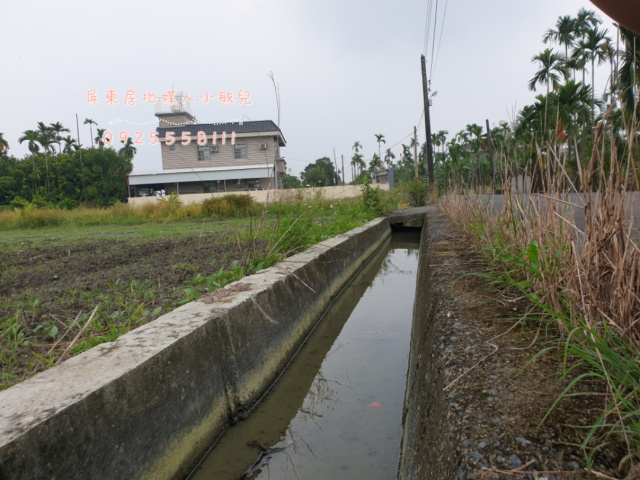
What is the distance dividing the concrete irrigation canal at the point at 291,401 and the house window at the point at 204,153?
92.0 ft

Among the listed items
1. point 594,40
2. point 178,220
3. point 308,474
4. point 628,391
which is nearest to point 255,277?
point 308,474

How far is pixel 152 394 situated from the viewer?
158 centimetres

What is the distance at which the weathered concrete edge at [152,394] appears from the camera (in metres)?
1.18

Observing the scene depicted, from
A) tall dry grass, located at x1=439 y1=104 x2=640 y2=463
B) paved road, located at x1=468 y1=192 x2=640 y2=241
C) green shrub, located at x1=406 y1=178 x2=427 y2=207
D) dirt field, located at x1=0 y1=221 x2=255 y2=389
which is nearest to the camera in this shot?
tall dry grass, located at x1=439 y1=104 x2=640 y2=463

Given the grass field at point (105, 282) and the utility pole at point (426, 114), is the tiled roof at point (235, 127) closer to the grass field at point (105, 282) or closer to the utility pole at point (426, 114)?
the utility pole at point (426, 114)

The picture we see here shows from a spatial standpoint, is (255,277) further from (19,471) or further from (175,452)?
(19,471)

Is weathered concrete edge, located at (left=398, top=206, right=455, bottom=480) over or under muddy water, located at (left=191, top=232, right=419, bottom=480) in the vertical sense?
over

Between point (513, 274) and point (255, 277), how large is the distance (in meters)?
1.72

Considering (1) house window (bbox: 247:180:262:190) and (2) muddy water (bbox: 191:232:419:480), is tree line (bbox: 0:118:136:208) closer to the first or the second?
(1) house window (bbox: 247:180:262:190)

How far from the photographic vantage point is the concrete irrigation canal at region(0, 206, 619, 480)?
1073 mm

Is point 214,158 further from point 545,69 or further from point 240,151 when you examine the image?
point 545,69

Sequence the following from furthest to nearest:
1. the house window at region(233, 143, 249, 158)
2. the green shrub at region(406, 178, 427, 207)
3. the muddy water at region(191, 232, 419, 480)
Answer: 1. the house window at region(233, 143, 249, 158)
2. the green shrub at region(406, 178, 427, 207)
3. the muddy water at region(191, 232, 419, 480)

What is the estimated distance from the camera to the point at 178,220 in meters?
15.1

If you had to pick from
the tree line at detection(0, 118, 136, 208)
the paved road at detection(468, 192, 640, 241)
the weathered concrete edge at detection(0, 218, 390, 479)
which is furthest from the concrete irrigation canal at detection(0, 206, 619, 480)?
the tree line at detection(0, 118, 136, 208)
